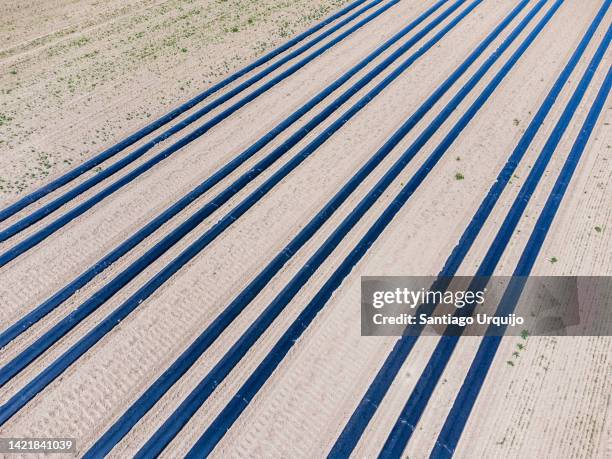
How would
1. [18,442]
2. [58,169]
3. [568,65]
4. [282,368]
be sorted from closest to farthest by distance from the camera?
[18,442]
[282,368]
[58,169]
[568,65]

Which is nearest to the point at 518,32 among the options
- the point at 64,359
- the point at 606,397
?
the point at 606,397

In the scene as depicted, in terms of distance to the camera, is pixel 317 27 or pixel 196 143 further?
pixel 317 27

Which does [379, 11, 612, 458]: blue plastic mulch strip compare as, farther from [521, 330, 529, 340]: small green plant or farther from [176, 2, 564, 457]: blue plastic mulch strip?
[176, 2, 564, 457]: blue plastic mulch strip

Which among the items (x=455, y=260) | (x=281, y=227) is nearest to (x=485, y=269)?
(x=455, y=260)

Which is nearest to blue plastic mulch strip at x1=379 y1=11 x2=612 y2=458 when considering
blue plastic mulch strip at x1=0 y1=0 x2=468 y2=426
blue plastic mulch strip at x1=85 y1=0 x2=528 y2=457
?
blue plastic mulch strip at x1=85 y1=0 x2=528 y2=457

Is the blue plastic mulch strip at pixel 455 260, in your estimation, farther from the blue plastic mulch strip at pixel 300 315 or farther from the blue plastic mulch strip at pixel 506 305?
the blue plastic mulch strip at pixel 300 315

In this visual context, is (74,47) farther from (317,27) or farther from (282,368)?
(282,368)

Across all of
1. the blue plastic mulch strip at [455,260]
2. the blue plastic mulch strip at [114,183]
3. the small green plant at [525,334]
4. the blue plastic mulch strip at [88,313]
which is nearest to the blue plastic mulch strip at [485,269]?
the blue plastic mulch strip at [455,260]
